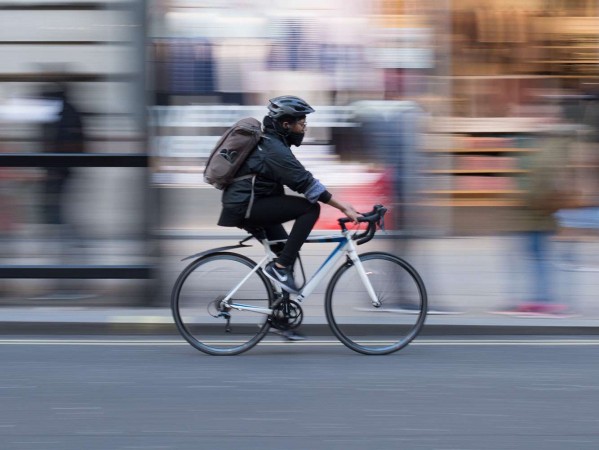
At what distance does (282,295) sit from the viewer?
6.21 metres

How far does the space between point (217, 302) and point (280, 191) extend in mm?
812

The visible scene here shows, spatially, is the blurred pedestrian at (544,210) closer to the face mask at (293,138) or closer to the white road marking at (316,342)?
the white road marking at (316,342)

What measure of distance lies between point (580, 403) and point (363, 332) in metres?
1.81

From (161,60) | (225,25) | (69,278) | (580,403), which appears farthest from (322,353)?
(225,25)

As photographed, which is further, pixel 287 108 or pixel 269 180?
pixel 269 180

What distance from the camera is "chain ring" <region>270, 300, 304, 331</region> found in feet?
20.5

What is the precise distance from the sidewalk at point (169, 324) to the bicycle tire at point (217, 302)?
0.68 m

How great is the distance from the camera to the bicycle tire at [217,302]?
20.4ft

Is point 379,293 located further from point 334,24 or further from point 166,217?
point 334,24

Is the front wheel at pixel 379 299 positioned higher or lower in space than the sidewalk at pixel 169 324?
higher

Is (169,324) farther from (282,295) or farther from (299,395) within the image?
(299,395)

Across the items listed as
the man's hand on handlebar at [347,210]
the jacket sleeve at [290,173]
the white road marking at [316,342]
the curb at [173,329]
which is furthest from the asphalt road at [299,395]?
the jacket sleeve at [290,173]

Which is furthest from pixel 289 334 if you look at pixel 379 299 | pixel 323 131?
pixel 323 131

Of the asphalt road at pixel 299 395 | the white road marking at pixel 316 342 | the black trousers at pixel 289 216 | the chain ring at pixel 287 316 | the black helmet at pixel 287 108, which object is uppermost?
the black helmet at pixel 287 108
